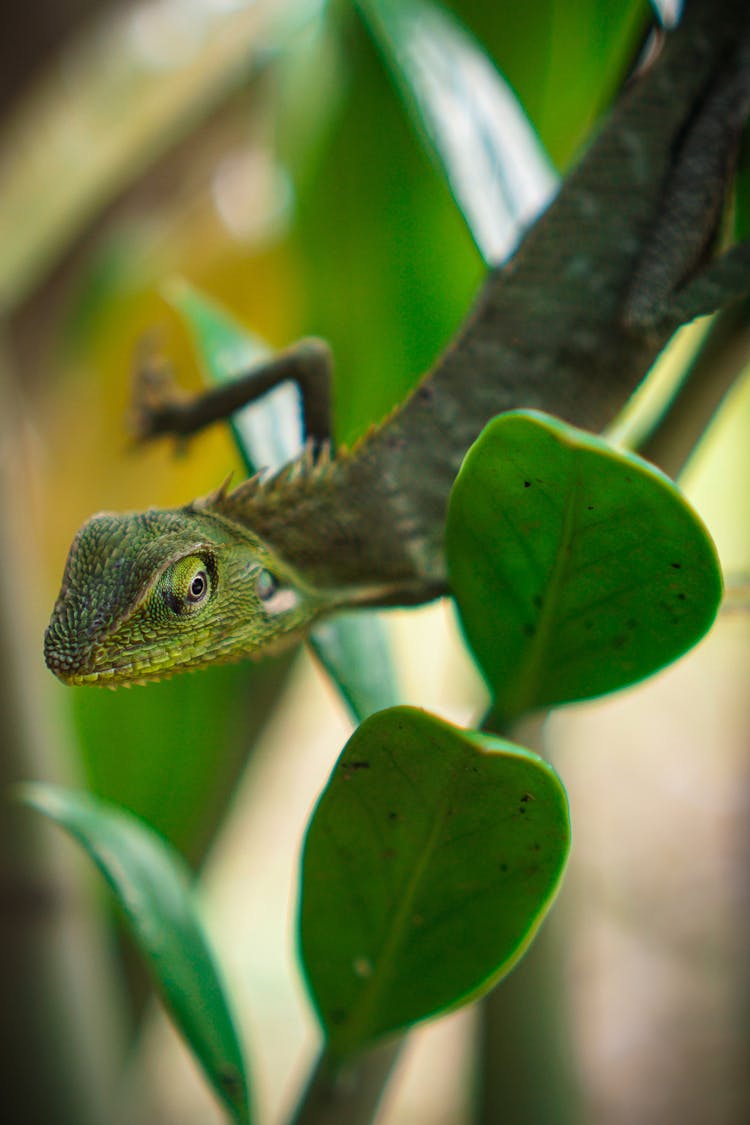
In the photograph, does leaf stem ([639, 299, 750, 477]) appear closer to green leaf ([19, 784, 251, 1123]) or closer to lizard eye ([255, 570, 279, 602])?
lizard eye ([255, 570, 279, 602])

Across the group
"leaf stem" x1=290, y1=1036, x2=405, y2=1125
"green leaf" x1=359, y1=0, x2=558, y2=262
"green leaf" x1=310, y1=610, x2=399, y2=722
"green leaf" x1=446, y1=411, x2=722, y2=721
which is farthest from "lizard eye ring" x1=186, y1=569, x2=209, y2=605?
"green leaf" x1=359, y1=0, x2=558, y2=262

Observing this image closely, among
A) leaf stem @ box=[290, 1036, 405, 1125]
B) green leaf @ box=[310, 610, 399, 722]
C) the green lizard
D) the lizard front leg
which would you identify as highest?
the lizard front leg

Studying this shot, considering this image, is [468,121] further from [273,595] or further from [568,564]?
[568,564]

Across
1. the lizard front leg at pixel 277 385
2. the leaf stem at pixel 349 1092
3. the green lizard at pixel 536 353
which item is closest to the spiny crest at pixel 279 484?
the green lizard at pixel 536 353

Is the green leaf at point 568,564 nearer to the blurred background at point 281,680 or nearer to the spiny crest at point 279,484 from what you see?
the blurred background at point 281,680

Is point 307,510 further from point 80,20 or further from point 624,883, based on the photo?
point 80,20
